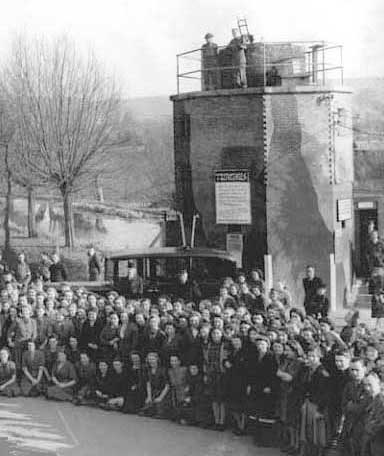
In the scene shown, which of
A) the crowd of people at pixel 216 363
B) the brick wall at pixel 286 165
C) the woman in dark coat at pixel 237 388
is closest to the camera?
the crowd of people at pixel 216 363

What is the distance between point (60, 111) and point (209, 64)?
9.23 m

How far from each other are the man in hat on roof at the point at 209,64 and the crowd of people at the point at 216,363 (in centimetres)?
752

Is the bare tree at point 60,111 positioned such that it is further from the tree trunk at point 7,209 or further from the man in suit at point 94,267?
the man in suit at point 94,267

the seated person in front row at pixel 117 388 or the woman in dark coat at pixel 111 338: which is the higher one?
the woman in dark coat at pixel 111 338

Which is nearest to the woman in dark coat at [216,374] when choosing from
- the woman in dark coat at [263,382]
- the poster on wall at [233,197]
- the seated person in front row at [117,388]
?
the woman in dark coat at [263,382]

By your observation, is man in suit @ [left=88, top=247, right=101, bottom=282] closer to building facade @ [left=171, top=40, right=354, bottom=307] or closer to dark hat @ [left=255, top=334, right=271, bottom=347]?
building facade @ [left=171, top=40, right=354, bottom=307]

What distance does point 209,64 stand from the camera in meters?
23.5

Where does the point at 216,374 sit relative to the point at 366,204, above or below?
below

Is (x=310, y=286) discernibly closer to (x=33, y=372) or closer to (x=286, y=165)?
(x=286, y=165)

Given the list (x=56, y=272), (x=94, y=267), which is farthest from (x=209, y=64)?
(x=56, y=272)

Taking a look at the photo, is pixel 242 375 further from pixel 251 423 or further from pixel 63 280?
pixel 63 280

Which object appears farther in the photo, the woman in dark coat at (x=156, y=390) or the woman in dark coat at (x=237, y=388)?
the woman in dark coat at (x=156, y=390)

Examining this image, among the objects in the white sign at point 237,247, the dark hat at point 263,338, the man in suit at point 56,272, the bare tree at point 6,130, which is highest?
the bare tree at point 6,130

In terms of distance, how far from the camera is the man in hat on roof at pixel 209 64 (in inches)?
918
